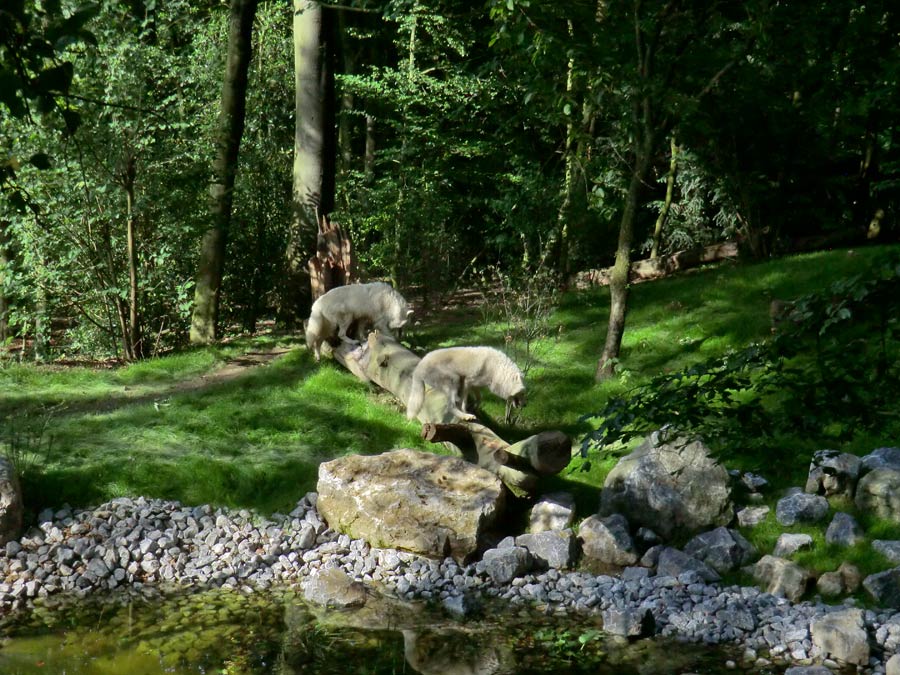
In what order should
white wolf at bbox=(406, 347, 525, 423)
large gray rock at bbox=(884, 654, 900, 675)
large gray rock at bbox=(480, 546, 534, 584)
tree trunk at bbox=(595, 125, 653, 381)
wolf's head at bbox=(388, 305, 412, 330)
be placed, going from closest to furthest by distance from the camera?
large gray rock at bbox=(884, 654, 900, 675)
large gray rock at bbox=(480, 546, 534, 584)
white wolf at bbox=(406, 347, 525, 423)
tree trunk at bbox=(595, 125, 653, 381)
wolf's head at bbox=(388, 305, 412, 330)

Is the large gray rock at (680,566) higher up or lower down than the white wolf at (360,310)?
lower down

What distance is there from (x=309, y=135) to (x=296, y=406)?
538cm

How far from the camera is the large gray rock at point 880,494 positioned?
30.6 feet

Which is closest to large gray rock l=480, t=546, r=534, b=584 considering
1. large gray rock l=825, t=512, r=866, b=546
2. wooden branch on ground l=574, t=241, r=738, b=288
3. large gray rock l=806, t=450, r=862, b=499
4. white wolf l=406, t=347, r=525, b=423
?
white wolf l=406, t=347, r=525, b=423

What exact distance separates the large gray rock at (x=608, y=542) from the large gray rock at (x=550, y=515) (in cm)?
23

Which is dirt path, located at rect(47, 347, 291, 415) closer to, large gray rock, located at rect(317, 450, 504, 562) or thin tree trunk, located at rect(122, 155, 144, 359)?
thin tree trunk, located at rect(122, 155, 144, 359)

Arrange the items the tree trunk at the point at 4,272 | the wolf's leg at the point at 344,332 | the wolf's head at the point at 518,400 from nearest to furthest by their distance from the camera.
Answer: the wolf's head at the point at 518,400 → the wolf's leg at the point at 344,332 → the tree trunk at the point at 4,272

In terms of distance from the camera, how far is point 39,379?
44.9 ft

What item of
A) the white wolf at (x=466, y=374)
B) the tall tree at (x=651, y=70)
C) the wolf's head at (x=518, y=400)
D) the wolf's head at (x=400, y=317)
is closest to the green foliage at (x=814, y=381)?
the white wolf at (x=466, y=374)

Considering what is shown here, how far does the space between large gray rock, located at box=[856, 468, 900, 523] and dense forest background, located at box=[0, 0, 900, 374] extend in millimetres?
3973

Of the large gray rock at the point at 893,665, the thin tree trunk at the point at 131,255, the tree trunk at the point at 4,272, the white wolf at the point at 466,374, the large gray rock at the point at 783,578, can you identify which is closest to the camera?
the large gray rock at the point at 893,665

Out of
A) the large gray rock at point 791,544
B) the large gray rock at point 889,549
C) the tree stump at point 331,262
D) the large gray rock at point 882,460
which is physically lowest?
the large gray rock at point 791,544

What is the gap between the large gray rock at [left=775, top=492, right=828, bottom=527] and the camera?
9.63 meters

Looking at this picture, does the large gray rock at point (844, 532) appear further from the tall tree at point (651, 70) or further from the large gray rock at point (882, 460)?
the tall tree at point (651, 70)
